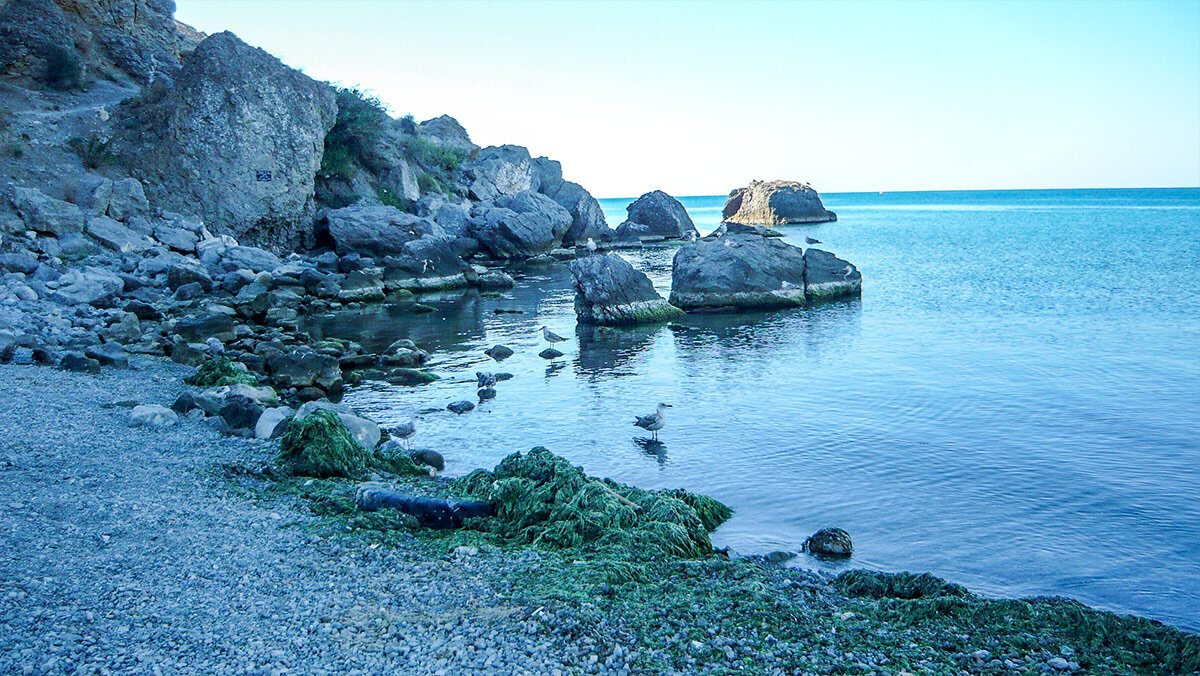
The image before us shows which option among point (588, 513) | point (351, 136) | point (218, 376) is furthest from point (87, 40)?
point (588, 513)

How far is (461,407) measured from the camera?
54.5 ft

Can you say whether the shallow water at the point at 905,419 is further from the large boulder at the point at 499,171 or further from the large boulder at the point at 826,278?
the large boulder at the point at 499,171

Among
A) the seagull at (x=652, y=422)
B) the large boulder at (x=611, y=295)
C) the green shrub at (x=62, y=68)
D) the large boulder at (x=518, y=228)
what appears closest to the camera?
the seagull at (x=652, y=422)

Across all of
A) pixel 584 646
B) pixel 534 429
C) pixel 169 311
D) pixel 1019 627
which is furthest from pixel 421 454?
pixel 169 311

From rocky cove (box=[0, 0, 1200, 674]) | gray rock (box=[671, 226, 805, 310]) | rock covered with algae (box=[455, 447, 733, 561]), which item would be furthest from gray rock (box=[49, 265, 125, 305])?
rock covered with algae (box=[455, 447, 733, 561])

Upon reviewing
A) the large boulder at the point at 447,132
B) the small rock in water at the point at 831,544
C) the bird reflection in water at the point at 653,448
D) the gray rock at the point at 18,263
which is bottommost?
the bird reflection in water at the point at 653,448

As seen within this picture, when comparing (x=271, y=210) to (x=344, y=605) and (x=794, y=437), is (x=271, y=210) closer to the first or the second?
(x=794, y=437)

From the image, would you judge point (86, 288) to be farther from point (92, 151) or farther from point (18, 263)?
point (92, 151)

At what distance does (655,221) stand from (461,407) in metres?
48.9

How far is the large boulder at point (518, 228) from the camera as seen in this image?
45.4 metres

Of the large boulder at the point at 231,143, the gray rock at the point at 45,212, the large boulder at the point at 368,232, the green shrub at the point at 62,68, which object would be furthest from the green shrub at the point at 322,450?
the green shrub at the point at 62,68

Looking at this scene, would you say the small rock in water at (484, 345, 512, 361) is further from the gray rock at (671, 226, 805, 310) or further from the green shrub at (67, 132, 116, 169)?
the green shrub at (67, 132, 116, 169)

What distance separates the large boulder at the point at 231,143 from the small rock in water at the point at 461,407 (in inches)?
860

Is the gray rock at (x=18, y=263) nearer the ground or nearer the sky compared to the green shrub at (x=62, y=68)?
nearer the ground
